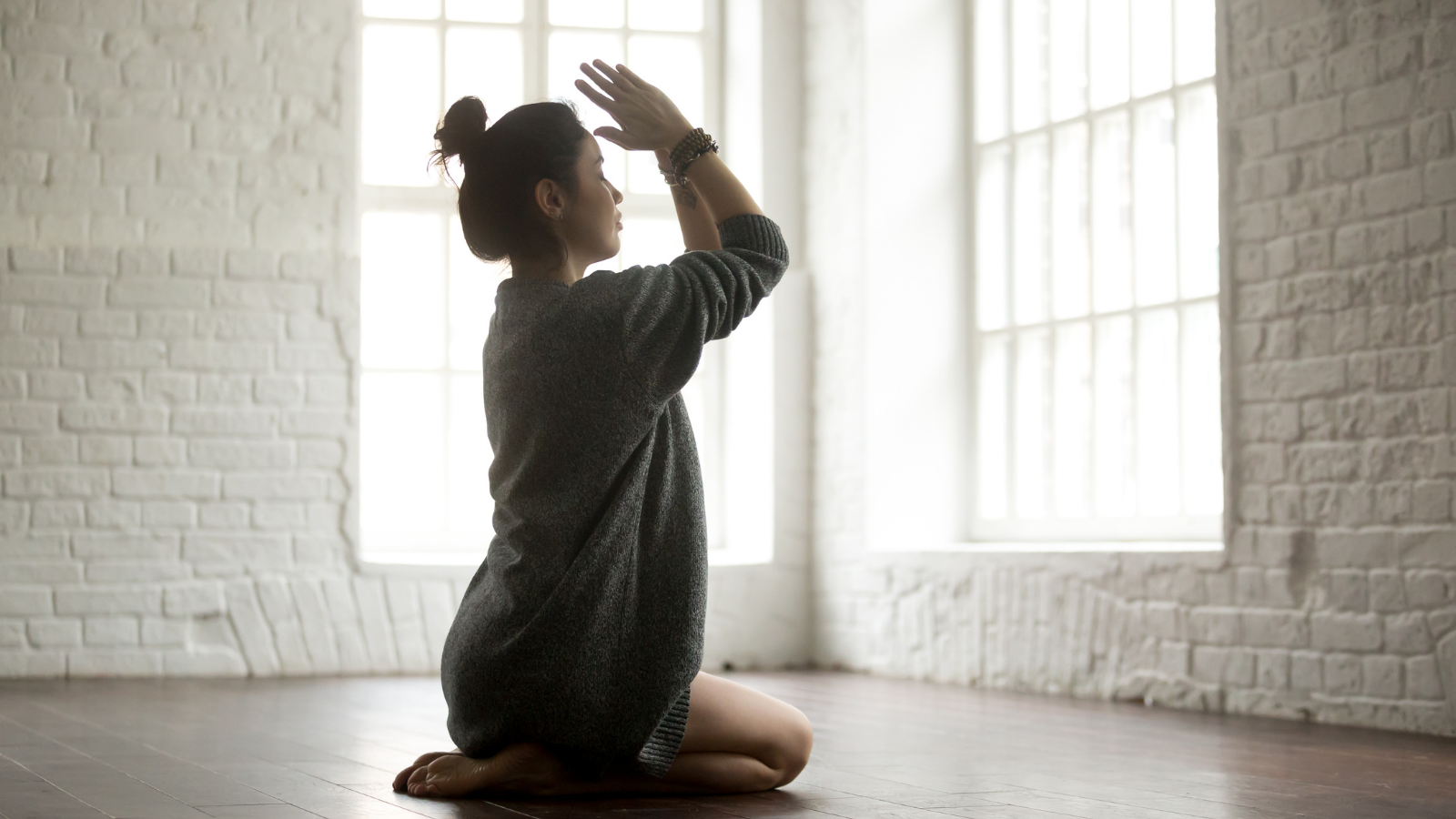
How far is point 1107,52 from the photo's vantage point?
18.0 ft

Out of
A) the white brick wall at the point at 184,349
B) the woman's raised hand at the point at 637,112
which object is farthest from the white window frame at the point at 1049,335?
the woman's raised hand at the point at 637,112

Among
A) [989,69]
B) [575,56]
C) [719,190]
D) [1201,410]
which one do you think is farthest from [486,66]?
[719,190]

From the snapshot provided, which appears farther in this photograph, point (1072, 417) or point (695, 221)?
point (1072, 417)

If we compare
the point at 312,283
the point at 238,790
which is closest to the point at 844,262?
the point at 312,283

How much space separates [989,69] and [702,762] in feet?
13.8

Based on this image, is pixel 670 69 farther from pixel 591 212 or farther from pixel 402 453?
pixel 591 212

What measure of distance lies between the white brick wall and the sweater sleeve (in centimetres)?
384

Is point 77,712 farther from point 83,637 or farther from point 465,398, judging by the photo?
point 465,398

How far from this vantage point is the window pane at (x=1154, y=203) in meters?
5.15

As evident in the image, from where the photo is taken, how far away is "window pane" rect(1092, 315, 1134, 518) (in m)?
5.34

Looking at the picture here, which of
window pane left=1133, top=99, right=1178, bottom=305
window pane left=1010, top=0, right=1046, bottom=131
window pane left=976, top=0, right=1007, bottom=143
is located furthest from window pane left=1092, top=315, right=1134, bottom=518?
window pane left=976, top=0, right=1007, bottom=143

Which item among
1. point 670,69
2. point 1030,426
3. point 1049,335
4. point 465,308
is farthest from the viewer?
point 670,69

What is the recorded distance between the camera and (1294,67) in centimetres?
430

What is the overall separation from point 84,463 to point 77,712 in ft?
5.80
